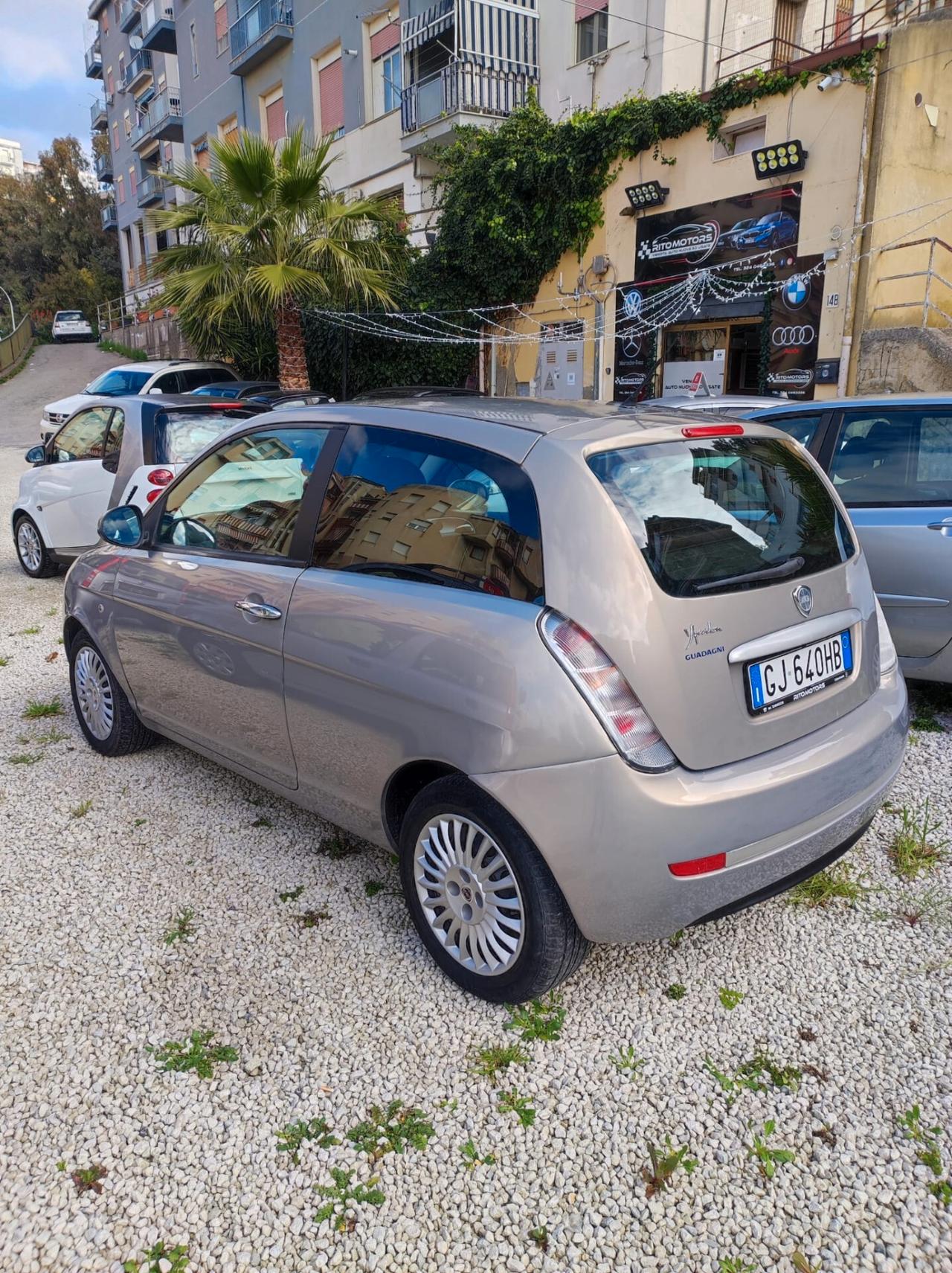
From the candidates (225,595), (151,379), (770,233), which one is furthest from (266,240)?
(225,595)

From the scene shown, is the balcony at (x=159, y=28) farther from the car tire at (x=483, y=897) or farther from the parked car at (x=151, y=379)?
the car tire at (x=483, y=897)

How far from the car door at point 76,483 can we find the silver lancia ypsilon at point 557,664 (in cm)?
507

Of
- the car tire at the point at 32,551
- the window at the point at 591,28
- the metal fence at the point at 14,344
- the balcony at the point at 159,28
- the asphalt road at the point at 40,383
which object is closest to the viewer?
the car tire at the point at 32,551

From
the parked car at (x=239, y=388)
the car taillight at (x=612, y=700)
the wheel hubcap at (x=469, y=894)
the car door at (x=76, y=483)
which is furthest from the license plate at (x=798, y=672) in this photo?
the parked car at (x=239, y=388)

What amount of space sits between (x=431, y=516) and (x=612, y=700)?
828 millimetres

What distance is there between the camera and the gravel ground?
191 centimetres

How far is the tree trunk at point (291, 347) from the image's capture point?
15.0m

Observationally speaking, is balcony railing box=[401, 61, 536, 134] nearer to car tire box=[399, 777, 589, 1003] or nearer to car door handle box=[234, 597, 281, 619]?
car door handle box=[234, 597, 281, 619]

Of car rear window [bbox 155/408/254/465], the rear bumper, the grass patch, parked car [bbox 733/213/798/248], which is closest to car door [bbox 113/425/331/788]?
the rear bumper

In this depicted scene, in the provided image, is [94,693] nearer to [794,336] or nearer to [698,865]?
[698,865]

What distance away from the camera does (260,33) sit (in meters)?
24.8

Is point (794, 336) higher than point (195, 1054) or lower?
higher

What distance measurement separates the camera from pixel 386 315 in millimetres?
18562

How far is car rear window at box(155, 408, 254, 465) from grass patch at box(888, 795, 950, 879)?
570cm
